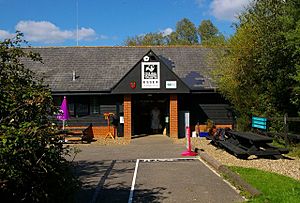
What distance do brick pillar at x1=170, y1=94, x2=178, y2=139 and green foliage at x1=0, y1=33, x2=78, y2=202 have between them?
603 inches

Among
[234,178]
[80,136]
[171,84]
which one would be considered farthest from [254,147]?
[80,136]

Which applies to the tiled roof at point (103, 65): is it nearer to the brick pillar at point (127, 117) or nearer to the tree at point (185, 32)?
the brick pillar at point (127, 117)

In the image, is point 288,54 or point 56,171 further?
point 288,54

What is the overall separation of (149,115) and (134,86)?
13.5ft

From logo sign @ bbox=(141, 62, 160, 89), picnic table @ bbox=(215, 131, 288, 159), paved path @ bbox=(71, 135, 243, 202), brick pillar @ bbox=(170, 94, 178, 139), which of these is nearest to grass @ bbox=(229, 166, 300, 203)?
paved path @ bbox=(71, 135, 243, 202)

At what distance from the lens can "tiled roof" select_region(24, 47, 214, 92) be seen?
22.3m

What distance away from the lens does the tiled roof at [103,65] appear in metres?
22.3

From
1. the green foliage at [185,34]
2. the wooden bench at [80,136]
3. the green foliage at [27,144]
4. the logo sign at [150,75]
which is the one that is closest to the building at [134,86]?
the logo sign at [150,75]

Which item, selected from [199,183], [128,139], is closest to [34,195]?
[199,183]

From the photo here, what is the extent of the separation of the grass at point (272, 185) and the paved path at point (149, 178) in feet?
1.78

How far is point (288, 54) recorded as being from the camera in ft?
50.5

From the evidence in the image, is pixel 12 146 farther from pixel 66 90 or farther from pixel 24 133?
pixel 66 90

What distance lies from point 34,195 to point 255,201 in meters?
4.02

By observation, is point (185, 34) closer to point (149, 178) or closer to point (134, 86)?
point (134, 86)
